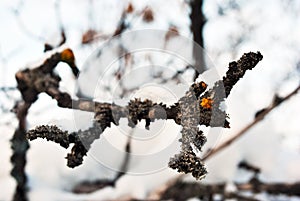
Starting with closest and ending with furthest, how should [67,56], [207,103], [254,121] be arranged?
[207,103]
[67,56]
[254,121]

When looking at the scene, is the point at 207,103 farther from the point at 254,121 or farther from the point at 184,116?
the point at 254,121

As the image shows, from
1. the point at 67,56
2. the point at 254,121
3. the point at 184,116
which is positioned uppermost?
the point at 254,121

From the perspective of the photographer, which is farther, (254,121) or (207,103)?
(254,121)

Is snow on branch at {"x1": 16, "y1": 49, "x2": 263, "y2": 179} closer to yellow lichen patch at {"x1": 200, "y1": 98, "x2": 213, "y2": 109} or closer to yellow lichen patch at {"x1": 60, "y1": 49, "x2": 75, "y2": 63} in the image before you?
yellow lichen patch at {"x1": 200, "y1": 98, "x2": 213, "y2": 109}

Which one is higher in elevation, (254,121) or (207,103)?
(254,121)

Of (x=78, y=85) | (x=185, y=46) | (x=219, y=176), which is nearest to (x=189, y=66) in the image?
(x=185, y=46)

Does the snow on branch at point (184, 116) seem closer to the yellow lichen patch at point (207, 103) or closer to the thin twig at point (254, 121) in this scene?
the yellow lichen patch at point (207, 103)

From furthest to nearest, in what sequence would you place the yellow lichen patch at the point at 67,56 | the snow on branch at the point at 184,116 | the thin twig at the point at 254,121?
the thin twig at the point at 254,121 → the yellow lichen patch at the point at 67,56 → the snow on branch at the point at 184,116

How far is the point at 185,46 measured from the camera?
2.83 meters

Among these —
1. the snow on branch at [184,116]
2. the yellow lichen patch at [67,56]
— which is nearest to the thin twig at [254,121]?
the yellow lichen patch at [67,56]

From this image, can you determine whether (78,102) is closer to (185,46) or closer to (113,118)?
(113,118)

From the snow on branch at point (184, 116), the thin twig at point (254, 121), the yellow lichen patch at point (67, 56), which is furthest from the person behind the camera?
the thin twig at point (254, 121)

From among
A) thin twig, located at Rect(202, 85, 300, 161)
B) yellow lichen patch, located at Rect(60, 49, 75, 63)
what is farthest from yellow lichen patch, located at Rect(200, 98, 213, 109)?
thin twig, located at Rect(202, 85, 300, 161)

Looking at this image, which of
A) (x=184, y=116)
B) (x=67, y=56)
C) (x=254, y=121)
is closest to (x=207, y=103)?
(x=184, y=116)
